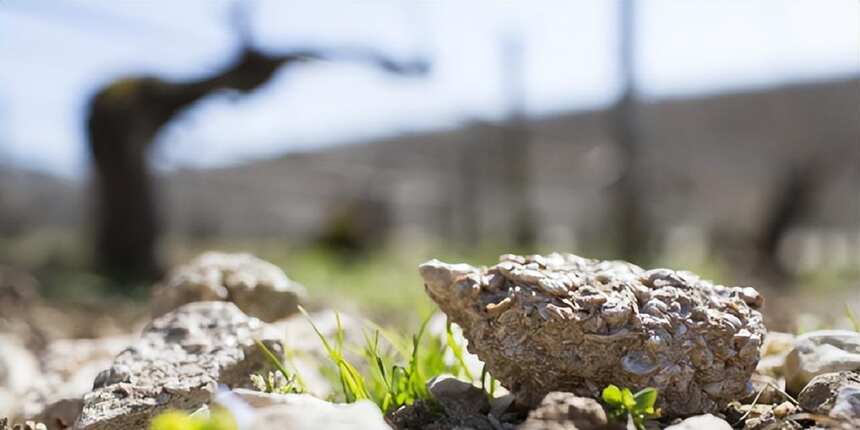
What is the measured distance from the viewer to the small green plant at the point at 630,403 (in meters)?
1.35

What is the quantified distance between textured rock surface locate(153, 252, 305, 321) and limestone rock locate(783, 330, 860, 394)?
5.05 ft

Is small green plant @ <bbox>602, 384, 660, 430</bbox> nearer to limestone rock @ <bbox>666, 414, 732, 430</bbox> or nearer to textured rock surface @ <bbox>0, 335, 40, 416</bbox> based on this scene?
limestone rock @ <bbox>666, 414, 732, 430</bbox>

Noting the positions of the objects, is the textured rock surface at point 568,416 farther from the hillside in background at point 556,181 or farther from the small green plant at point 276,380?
the hillside in background at point 556,181

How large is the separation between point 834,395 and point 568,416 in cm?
55

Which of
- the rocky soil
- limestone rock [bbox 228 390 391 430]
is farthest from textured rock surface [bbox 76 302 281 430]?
limestone rock [bbox 228 390 391 430]

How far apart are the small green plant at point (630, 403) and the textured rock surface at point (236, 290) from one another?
59.0 inches

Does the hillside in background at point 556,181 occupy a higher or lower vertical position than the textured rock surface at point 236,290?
lower

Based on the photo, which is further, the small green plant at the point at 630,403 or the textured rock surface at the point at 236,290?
Answer: the textured rock surface at the point at 236,290

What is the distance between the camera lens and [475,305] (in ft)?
5.11

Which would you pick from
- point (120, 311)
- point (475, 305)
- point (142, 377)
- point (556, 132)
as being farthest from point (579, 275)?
point (556, 132)

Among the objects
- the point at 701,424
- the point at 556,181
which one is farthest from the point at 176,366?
the point at 556,181

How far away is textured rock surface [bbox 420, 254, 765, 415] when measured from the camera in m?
1.49

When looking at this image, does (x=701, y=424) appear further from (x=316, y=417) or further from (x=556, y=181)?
(x=556, y=181)

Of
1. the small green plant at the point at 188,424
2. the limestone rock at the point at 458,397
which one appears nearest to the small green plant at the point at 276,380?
the limestone rock at the point at 458,397
